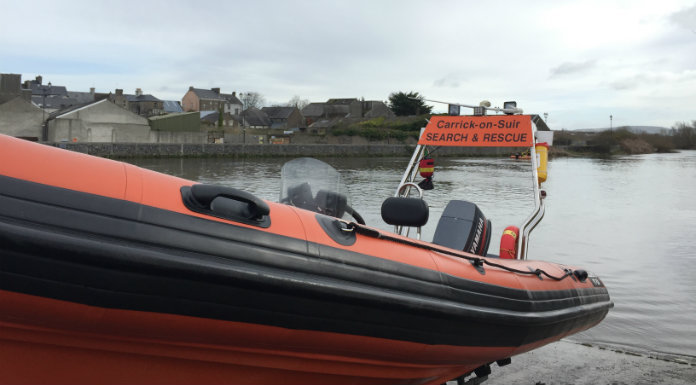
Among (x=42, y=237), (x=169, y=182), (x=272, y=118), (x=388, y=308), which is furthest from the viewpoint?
(x=272, y=118)

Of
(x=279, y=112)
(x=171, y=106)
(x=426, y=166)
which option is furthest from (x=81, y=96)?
(x=426, y=166)

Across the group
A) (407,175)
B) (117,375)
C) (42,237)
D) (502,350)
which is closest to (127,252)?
(42,237)

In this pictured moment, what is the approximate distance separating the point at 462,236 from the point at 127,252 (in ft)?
7.95

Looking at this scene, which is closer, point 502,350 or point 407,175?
point 502,350

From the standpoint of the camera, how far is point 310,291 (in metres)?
2.16

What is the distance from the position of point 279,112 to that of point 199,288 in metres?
76.5

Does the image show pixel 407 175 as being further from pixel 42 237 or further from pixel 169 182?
pixel 42 237

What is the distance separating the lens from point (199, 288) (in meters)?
1.96

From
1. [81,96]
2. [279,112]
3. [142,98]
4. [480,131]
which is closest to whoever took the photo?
[480,131]

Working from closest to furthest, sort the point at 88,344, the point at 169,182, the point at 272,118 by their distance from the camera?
1. the point at 88,344
2. the point at 169,182
3. the point at 272,118

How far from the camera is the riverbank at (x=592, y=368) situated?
3.45 metres

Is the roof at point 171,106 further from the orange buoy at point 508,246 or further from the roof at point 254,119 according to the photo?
the orange buoy at point 508,246

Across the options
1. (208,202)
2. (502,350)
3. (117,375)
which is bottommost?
(502,350)

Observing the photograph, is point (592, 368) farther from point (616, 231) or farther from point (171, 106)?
point (171, 106)
